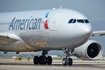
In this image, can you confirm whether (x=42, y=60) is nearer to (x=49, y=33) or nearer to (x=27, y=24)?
(x=27, y=24)

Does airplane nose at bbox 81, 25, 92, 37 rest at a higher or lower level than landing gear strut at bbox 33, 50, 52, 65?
higher

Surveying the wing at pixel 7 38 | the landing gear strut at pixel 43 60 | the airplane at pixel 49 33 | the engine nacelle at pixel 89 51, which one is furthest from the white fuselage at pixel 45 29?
the engine nacelle at pixel 89 51

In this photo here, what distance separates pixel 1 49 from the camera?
1721 inches

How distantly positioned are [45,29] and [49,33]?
1.87 ft

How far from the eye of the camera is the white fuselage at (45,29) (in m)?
37.8

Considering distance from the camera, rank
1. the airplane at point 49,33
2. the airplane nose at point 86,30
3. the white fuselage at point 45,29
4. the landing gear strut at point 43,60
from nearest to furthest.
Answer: the airplane nose at point 86,30 → the white fuselage at point 45,29 → the airplane at point 49,33 → the landing gear strut at point 43,60

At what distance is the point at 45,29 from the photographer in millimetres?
39500

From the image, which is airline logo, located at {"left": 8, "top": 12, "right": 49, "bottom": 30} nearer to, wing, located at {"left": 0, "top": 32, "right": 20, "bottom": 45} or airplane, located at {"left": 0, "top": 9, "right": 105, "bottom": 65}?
airplane, located at {"left": 0, "top": 9, "right": 105, "bottom": 65}

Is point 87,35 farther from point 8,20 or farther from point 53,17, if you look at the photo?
point 8,20

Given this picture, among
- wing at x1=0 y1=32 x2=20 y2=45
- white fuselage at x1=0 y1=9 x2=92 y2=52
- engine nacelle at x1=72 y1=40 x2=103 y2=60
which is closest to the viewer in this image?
white fuselage at x1=0 y1=9 x2=92 y2=52

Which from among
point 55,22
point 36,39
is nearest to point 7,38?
point 36,39

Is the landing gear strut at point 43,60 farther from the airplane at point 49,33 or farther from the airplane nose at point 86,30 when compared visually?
the airplane nose at point 86,30

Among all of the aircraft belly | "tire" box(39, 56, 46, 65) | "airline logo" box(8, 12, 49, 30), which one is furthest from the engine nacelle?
"airline logo" box(8, 12, 49, 30)

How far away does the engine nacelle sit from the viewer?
41.1 meters
